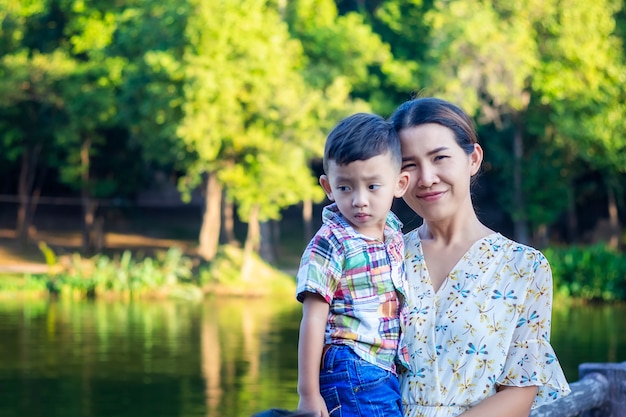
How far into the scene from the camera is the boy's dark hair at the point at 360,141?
240 centimetres

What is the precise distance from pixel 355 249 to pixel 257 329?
1415cm

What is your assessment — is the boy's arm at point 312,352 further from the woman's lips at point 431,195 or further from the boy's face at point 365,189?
the woman's lips at point 431,195

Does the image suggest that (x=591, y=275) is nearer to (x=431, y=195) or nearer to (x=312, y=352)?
(x=431, y=195)

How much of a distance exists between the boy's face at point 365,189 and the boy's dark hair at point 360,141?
0.6 inches

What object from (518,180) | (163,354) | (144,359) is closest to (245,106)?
(518,180)

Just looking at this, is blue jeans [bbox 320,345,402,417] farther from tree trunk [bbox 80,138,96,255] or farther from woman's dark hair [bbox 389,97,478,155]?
tree trunk [bbox 80,138,96,255]

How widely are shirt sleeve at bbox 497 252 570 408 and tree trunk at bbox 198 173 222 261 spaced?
836 inches

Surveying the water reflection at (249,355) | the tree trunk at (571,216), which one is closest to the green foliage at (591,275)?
the tree trunk at (571,216)

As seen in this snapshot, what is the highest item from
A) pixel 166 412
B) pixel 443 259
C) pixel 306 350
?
pixel 443 259

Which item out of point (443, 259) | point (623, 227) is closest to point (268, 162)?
point (623, 227)

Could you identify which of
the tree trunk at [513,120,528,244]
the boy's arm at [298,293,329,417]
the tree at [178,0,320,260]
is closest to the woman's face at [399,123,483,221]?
the boy's arm at [298,293,329,417]

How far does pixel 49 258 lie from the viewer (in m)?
22.6

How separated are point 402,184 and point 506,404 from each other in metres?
0.54

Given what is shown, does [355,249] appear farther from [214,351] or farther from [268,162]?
[268,162]
